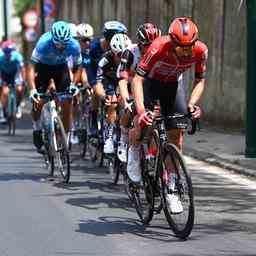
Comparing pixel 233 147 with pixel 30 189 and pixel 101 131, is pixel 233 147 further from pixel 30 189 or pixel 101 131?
pixel 30 189

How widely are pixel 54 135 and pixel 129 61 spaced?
2559mm

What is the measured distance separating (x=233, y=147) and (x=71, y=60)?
3.72 metres

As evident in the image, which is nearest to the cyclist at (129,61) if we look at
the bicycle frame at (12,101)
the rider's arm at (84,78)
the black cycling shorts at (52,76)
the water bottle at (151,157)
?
the water bottle at (151,157)

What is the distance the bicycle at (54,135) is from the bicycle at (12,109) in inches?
293

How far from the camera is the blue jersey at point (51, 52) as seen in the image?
1205cm

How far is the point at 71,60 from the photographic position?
12.6m

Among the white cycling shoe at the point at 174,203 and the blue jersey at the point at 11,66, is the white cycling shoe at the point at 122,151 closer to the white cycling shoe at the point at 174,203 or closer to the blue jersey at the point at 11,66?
the white cycling shoe at the point at 174,203

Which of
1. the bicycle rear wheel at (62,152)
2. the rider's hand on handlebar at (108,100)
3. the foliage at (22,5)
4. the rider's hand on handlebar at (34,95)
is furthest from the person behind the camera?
the foliage at (22,5)

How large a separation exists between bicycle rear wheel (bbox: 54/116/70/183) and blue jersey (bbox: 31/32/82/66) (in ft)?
2.50

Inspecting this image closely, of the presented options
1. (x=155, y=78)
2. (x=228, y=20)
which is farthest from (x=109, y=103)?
(x=228, y=20)

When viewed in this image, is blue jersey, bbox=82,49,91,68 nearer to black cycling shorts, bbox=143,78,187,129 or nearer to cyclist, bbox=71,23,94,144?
cyclist, bbox=71,23,94,144

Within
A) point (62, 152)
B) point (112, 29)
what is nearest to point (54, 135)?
point (62, 152)

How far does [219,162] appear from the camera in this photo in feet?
45.0

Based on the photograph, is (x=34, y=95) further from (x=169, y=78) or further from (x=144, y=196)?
(x=169, y=78)
